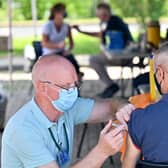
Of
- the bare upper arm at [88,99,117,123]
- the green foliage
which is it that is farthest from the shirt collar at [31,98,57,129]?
the green foliage

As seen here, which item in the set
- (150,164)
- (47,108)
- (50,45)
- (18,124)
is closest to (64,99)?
(47,108)

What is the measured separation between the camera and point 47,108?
253cm

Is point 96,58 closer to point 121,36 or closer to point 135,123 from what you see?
point 121,36

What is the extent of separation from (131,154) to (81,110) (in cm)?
55

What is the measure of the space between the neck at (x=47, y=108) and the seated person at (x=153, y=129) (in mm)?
347

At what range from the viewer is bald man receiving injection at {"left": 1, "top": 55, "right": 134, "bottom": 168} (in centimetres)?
241

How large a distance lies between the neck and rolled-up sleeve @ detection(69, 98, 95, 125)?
322 mm

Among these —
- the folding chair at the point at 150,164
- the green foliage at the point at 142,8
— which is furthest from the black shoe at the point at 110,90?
the green foliage at the point at 142,8

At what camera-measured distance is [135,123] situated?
7.83 ft

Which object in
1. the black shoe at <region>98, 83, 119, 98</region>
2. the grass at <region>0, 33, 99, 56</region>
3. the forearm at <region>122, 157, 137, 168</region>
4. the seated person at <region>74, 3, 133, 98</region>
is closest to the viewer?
the forearm at <region>122, 157, 137, 168</region>

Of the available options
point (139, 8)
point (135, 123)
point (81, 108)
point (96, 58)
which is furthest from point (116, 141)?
point (139, 8)

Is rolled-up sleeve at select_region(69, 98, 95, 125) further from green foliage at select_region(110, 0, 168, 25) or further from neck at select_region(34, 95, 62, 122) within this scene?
green foliage at select_region(110, 0, 168, 25)

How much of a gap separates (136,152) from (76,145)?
3.16m

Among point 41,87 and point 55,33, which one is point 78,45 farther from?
point 41,87
